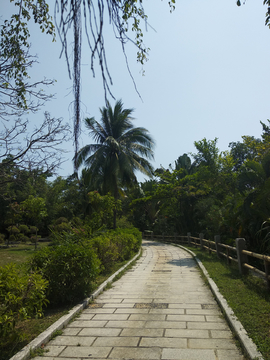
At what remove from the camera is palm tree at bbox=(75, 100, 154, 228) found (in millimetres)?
22047

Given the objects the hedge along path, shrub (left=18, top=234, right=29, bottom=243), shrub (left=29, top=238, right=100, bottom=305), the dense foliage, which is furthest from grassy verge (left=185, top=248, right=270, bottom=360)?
shrub (left=18, top=234, right=29, bottom=243)

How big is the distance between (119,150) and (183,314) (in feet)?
59.9

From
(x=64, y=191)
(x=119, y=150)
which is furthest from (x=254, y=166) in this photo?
(x=64, y=191)

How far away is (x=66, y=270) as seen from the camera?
19.1 ft

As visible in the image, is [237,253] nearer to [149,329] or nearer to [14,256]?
[149,329]

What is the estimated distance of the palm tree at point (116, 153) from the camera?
22047mm

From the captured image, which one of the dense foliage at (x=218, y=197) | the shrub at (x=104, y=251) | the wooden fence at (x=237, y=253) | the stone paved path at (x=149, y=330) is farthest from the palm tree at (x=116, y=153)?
the stone paved path at (x=149, y=330)

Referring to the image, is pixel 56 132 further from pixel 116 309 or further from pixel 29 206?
pixel 29 206

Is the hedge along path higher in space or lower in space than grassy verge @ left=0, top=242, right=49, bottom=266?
lower

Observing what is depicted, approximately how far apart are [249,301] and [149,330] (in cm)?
236

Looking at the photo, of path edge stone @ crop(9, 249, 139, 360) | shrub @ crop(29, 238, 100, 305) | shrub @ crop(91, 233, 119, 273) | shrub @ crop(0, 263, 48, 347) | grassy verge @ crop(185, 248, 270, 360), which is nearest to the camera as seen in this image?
path edge stone @ crop(9, 249, 139, 360)

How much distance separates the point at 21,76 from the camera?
526 centimetres

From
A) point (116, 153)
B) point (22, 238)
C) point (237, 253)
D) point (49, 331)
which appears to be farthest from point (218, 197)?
point (49, 331)

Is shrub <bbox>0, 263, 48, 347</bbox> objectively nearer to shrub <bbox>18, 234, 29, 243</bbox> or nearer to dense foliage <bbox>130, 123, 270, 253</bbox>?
dense foliage <bbox>130, 123, 270, 253</bbox>
